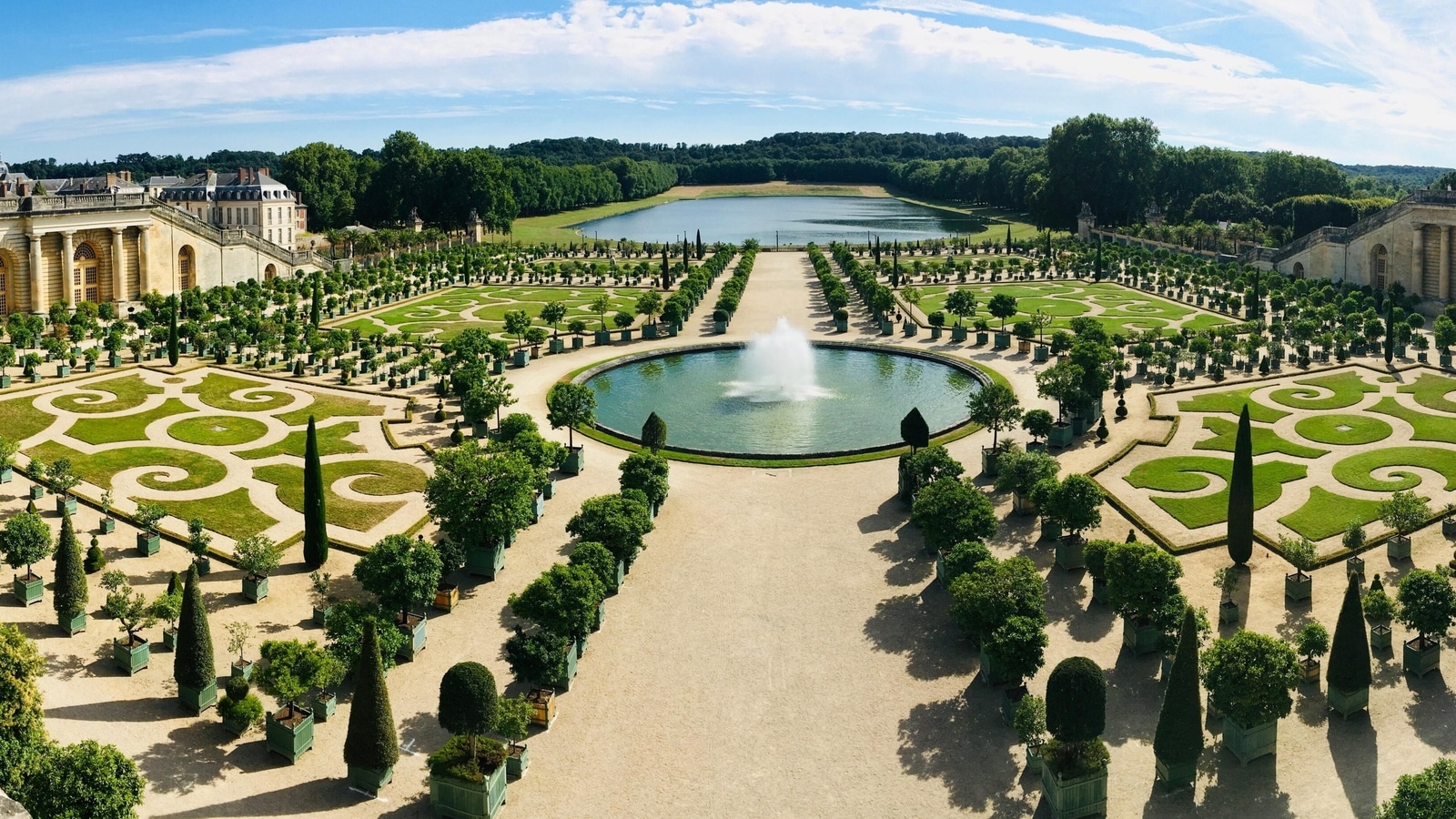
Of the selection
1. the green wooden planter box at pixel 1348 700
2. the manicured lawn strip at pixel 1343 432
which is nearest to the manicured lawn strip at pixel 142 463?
the green wooden planter box at pixel 1348 700

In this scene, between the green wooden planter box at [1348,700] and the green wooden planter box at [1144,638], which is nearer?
the green wooden planter box at [1348,700]

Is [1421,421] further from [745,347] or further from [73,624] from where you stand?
[73,624]

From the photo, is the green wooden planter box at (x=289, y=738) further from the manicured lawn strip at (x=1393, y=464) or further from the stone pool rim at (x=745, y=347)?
the manicured lawn strip at (x=1393, y=464)

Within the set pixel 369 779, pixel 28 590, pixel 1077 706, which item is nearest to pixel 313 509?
pixel 28 590

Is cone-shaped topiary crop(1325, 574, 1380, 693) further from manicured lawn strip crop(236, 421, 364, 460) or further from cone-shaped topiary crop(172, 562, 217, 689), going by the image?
manicured lawn strip crop(236, 421, 364, 460)

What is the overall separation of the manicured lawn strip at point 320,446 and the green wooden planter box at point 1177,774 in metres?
33.9

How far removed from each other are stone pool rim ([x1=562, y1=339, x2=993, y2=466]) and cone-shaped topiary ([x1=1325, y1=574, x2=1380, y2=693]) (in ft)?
71.0

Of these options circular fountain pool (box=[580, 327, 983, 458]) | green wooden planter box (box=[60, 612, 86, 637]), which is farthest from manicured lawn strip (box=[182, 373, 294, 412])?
green wooden planter box (box=[60, 612, 86, 637])

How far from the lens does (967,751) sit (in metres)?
24.9

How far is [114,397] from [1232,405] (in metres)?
53.3

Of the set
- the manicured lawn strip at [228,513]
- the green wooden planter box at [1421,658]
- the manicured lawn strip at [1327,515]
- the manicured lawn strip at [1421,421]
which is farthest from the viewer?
the manicured lawn strip at [1421,421]

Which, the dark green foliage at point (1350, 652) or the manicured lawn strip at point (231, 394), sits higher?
the manicured lawn strip at point (231, 394)

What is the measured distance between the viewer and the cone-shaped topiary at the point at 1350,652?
25.5 metres

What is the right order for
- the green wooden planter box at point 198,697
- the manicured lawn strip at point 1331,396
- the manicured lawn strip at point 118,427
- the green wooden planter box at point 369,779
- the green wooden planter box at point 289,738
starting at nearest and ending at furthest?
the green wooden planter box at point 369,779, the green wooden planter box at point 289,738, the green wooden planter box at point 198,697, the manicured lawn strip at point 118,427, the manicured lawn strip at point 1331,396
